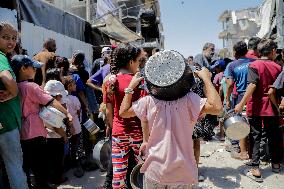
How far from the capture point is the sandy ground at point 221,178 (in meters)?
4.70

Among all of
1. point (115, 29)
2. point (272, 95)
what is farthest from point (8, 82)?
point (115, 29)

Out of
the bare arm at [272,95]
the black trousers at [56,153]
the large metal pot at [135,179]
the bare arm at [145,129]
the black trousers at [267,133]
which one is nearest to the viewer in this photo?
the bare arm at [145,129]

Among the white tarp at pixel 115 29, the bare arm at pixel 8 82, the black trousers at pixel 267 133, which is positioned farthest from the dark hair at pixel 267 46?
the white tarp at pixel 115 29

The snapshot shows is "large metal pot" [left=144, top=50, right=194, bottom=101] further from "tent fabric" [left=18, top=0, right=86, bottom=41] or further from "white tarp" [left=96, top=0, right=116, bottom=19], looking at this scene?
"white tarp" [left=96, top=0, right=116, bottom=19]

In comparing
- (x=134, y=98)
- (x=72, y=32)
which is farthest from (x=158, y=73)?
(x=72, y=32)

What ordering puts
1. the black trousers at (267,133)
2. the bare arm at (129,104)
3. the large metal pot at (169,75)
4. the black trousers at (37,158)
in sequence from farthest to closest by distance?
the black trousers at (267,133)
the black trousers at (37,158)
the bare arm at (129,104)
the large metal pot at (169,75)

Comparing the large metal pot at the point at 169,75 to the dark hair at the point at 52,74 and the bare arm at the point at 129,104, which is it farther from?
the dark hair at the point at 52,74

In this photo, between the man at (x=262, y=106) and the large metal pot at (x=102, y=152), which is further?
the man at (x=262, y=106)

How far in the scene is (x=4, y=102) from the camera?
9.76 ft

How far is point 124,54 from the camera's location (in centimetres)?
294

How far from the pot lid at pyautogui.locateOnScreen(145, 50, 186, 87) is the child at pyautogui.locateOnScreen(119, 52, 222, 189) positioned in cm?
20

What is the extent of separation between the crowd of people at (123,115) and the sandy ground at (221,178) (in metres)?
0.13

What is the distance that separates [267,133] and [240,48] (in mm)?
1586

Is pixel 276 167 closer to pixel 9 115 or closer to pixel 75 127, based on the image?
pixel 75 127
